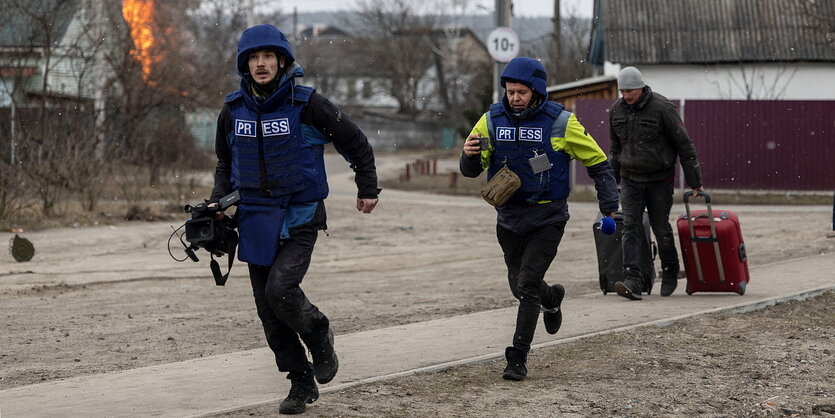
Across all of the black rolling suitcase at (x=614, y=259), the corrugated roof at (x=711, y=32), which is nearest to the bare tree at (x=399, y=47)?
the corrugated roof at (x=711, y=32)

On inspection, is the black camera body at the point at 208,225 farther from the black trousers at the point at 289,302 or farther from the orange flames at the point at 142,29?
the orange flames at the point at 142,29

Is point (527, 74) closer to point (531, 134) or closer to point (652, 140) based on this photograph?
point (531, 134)

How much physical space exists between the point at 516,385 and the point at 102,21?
24123mm

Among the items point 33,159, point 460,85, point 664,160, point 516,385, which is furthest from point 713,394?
point 460,85

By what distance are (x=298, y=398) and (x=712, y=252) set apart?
17.4 feet

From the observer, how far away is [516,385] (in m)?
6.86

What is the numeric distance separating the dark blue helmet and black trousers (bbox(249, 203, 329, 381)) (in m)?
0.77

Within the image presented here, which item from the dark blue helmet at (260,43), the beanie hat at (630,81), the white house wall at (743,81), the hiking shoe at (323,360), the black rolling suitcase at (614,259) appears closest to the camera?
the dark blue helmet at (260,43)

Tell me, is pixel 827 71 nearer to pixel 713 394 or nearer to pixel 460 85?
pixel 713 394

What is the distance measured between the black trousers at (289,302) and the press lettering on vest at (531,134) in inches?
57.7

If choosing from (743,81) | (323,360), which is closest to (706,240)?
(323,360)

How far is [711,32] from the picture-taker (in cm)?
3522

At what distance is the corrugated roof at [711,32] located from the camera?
34125mm

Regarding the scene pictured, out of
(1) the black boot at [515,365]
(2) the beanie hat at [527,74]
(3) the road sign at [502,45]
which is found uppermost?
(3) the road sign at [502,45]
